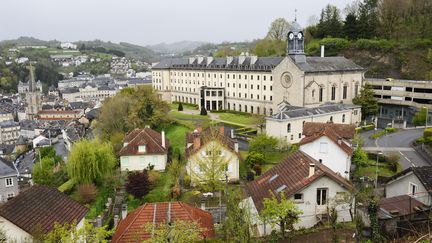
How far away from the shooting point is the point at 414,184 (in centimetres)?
2169

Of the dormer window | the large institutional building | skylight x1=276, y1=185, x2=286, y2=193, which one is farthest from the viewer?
the large institutional building

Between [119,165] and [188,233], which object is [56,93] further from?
[188,233]

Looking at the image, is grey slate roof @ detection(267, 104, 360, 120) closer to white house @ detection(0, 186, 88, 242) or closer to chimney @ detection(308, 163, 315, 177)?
chimney @ detection(308, 163, 315, 177)

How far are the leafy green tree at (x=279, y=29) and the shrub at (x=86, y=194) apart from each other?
249 ft

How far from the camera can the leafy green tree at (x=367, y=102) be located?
185 ft

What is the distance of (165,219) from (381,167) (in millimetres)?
22882

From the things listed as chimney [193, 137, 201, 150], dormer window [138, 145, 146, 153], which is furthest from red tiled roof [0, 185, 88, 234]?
dormer window [138, 145, 146, 153]

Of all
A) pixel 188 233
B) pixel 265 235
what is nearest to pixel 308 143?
pixel 265 235

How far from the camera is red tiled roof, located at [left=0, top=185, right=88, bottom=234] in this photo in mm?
16406

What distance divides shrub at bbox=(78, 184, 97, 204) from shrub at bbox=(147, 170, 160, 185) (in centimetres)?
452

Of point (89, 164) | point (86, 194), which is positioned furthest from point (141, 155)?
point (86, 194)

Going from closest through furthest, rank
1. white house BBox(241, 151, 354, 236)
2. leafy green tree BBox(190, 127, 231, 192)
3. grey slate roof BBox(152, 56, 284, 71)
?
white house BBox(241, 151, 354, 236)
leafy green tree BBox(190, 127, 231, 192)
grey slate roof BBox(152, 56, 284, 71)

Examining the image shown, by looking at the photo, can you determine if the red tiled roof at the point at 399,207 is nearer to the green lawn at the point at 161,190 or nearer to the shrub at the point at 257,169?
the shrub at the point at 257,169

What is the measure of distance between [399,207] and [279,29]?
83.9 metres
